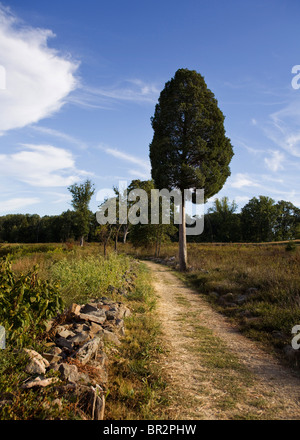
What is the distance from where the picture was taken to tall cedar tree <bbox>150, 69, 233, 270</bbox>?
50.6 ft

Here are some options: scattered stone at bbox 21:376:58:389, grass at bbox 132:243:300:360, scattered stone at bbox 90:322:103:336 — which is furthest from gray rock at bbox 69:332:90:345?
grass at bbox 132:243:300:360

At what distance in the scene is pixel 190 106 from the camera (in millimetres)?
15531

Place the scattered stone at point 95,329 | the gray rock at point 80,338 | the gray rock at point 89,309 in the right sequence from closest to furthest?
the gray rock at point 80,338 → the scattered stone at point 95,329 → the gray rock at point 89,309

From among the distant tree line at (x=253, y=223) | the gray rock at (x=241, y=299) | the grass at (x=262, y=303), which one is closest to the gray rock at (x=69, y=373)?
the grass at (x=262, y=303)

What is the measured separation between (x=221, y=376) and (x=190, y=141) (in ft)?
45.3

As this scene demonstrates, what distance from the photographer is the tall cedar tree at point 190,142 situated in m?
15.4

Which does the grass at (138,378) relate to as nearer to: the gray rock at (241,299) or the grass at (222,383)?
the grass at (222,383)

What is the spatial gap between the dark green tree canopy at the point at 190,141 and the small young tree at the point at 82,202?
2172 cm

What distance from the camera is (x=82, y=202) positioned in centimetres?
3656

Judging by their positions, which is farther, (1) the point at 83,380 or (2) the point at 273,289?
(2) the point at 273,289

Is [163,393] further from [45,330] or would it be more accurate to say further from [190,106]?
[190,106]

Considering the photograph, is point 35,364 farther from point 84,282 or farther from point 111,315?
point 84,282
